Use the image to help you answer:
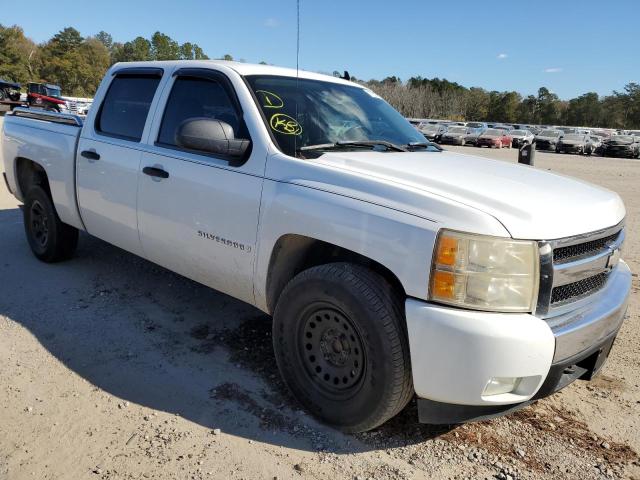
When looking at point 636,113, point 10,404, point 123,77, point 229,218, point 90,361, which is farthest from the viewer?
point 636,113

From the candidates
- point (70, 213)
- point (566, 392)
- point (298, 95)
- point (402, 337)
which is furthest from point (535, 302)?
point (70, 213)

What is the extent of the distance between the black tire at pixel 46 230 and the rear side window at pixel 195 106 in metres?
2.04

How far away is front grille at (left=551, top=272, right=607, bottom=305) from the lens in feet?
8.11

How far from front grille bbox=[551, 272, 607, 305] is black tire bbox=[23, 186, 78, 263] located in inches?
177

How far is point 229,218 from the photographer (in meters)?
3.17

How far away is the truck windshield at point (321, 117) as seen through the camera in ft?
10.5

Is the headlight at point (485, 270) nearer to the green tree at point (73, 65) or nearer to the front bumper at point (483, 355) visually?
the front bumper at point (483, 355)

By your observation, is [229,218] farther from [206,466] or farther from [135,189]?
[206,466]

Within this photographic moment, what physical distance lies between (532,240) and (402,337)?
28.7 inches

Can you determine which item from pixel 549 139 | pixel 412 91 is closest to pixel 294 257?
pixel 549 139

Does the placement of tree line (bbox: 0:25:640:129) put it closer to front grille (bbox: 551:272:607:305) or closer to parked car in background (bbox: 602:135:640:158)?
parked car in background (bbox: 602:135:640:158)

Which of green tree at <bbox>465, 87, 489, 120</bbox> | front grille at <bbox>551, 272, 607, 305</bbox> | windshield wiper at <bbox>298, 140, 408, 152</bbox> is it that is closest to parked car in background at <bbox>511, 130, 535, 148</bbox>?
windshield wiper at <bbox>298, 140, 408, 152</bbox>

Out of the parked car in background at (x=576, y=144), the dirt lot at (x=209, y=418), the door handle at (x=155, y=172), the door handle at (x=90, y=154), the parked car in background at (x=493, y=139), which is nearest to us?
the dirt lot at (x=209, y=418)

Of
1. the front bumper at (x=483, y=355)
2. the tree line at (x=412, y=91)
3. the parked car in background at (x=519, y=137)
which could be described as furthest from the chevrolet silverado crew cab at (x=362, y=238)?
the tree line at (x=412, y=91)
